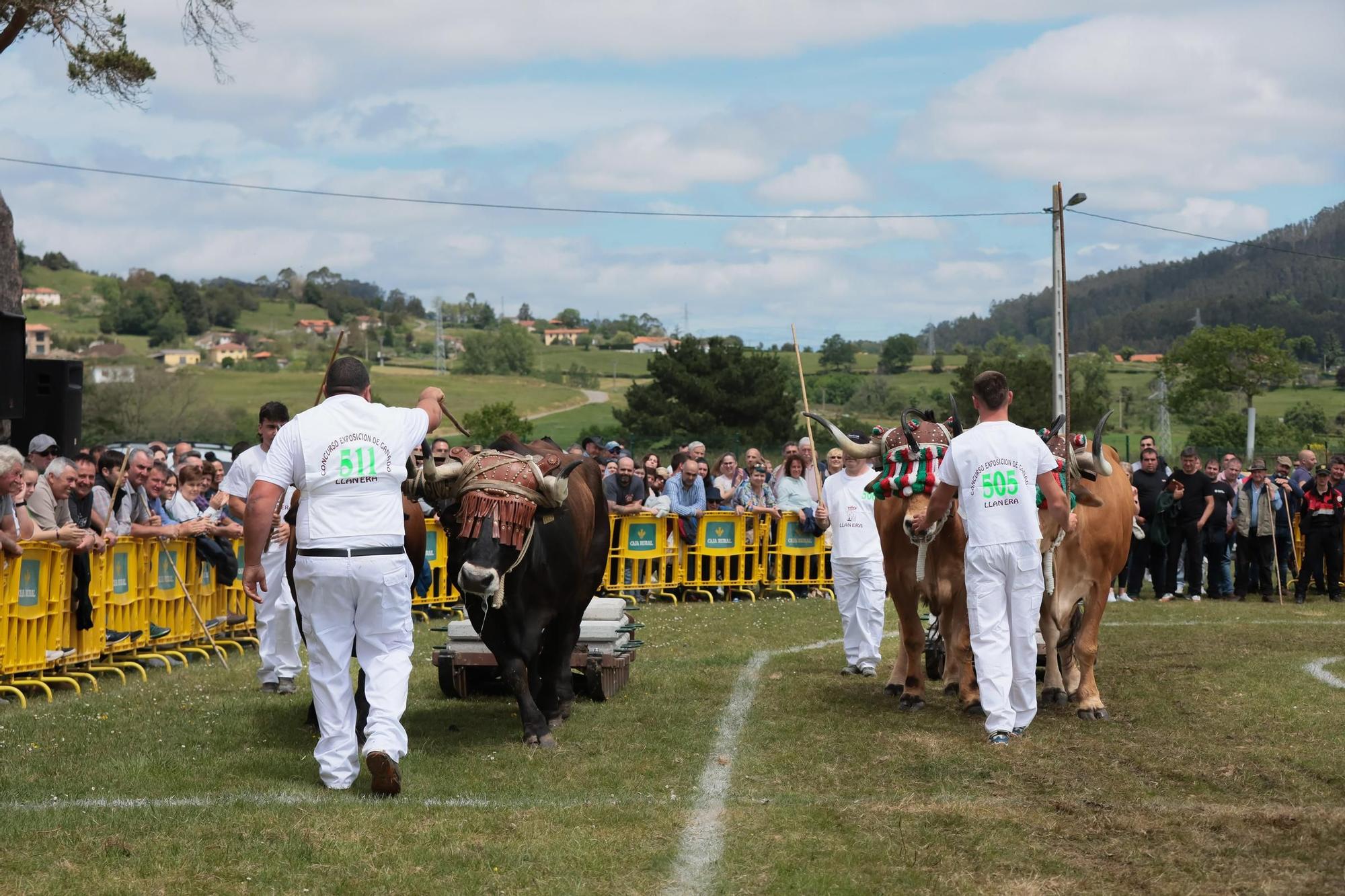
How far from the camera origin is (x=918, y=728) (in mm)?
9031

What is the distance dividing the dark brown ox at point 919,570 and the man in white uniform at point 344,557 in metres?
3.56

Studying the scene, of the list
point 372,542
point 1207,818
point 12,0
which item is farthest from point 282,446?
point 12,0

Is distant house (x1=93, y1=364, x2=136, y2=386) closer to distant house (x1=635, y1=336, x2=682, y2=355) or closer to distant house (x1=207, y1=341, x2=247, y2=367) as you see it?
distant house (x1=207, y1=341, x2=247, y2=367)

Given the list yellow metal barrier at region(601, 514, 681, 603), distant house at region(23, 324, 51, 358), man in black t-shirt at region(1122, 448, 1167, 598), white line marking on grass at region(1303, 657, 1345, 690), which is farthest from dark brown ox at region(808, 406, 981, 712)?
distant house at region(23, 324, 51, 358)

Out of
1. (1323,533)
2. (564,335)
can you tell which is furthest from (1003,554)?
(564,335)

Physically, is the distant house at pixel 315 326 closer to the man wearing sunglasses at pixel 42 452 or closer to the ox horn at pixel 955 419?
the man wearing sunglasses at pixel 42 452

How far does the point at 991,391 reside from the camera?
8812 millimetres

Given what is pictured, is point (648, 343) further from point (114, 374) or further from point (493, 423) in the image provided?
point (493, 423)

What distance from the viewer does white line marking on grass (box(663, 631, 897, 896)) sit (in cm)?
565

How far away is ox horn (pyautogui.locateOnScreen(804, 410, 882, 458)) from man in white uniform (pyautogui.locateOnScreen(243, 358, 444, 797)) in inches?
147

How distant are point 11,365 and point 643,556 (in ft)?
32.1

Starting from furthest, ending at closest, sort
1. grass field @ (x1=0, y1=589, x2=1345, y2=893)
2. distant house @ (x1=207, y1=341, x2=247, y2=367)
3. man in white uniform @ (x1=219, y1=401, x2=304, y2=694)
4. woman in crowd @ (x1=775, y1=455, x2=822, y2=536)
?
distant house @ (x1=207, y1=341, x2=247, y2=367), woman in crowd @ (x1=775, y1=455, x2=822, y2=536), man in white uniform @ (x1=219, y1=401, x2=304, y2=694), grass field @ (x1=0, y1=589, x2=1345, y2=893)

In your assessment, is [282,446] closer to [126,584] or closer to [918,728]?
[918,728]

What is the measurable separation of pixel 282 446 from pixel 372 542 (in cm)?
67
